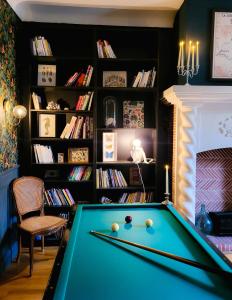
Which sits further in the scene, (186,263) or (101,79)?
(101,79)

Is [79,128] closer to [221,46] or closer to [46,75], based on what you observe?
[46,75]

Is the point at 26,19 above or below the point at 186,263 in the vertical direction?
above

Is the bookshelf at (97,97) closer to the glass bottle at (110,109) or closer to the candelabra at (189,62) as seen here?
the glass bottle at (110,109)

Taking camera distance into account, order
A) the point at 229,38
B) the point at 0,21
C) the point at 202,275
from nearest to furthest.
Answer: the point at 202,275
the point at 0,21
the point at 229,38

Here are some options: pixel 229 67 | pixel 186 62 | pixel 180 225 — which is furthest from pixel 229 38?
pixel 180 225

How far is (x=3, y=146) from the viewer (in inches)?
117

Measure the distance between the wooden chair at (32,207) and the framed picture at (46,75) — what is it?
1.22 m

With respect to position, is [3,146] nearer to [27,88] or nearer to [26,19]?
[27,88]

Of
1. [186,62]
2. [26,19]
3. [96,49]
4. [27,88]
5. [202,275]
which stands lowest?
[202,275]

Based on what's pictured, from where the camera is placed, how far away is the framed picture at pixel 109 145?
3648mm

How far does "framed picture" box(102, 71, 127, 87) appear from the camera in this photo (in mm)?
3740

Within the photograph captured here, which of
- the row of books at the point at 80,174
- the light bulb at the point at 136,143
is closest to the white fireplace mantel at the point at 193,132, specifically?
the light bulb at the point at 136,143

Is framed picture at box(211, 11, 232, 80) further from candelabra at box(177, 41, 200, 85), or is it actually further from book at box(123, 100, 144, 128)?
book at box(123, 100, 144, 128)

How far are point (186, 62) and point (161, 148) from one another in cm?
108
